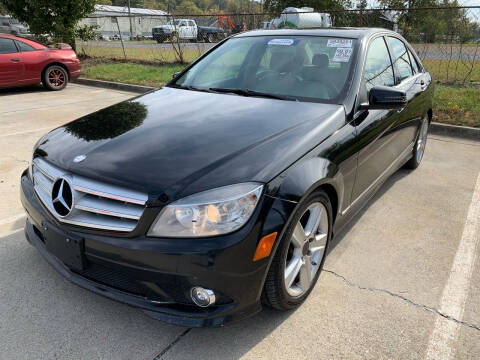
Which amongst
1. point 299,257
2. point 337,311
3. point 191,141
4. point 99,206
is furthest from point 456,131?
point 99,206

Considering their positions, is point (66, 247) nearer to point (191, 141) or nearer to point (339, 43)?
point (191, 141)

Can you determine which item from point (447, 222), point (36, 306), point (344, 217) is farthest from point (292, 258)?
point (447, 222)

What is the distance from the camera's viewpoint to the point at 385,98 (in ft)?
9.38

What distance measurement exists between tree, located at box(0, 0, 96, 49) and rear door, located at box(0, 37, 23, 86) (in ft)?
12.9

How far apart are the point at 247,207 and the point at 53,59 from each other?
947 centimetres

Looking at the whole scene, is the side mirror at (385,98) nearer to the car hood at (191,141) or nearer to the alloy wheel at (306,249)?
the car hood at (191,141)

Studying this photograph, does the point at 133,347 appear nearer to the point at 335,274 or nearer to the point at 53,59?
the point at 335,274

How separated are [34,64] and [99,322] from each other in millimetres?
8780

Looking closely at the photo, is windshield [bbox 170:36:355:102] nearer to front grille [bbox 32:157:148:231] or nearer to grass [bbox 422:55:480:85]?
front grille [bbox 32:157:148:231]

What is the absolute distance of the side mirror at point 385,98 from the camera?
2838mm

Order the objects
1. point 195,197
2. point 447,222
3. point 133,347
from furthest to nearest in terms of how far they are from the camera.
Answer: point 447,222, point 133,347, point 195,197

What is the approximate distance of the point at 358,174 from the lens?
9.53 ft

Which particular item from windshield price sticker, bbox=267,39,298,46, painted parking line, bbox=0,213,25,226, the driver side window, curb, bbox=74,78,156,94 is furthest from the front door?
curb, bbox=74,78,156,94

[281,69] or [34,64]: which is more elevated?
[281,69]
